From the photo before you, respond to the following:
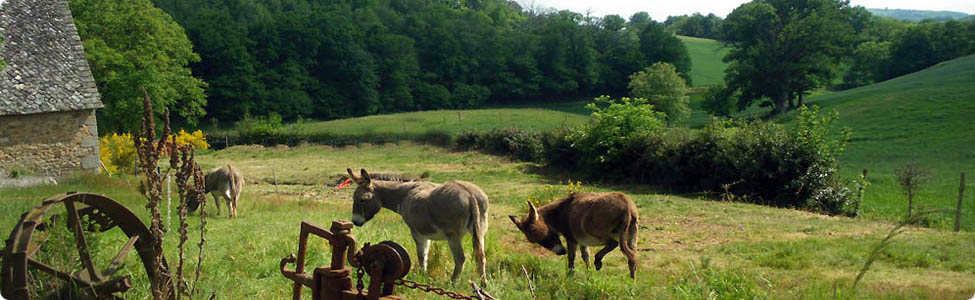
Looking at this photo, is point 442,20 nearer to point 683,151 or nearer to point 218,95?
point 218,95

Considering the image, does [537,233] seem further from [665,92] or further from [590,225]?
[665,92]

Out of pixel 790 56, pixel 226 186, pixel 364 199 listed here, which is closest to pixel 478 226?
pixel 364 199

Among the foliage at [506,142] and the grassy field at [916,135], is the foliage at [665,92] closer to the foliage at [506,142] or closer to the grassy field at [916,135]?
the grassy field at [916,135]

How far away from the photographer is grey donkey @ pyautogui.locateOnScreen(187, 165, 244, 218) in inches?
569

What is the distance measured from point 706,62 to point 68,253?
4152 inches

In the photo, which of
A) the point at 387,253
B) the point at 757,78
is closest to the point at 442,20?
the point at 757,78

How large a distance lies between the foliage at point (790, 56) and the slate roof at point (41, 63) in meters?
55.5

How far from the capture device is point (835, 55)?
197ft

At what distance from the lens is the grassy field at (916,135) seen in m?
22.4

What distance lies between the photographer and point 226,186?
14.7 metres

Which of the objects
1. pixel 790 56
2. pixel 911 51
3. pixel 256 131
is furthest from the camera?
pixel 911 51

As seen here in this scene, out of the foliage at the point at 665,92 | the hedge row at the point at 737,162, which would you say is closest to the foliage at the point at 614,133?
the hedge row at the point at 737,162

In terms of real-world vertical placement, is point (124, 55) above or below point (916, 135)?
above

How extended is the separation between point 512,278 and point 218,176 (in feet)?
33.5
